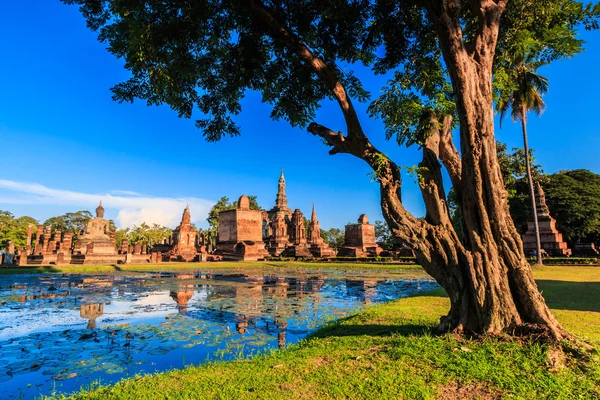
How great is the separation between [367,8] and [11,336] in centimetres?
836

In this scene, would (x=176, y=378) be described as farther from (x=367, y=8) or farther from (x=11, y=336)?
(x=367, y=8)

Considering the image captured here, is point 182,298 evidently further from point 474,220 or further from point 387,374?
point 474,220

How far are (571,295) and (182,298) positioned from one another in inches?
402

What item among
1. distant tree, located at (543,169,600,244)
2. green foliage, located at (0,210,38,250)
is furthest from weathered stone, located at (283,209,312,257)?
green foliage, located at (0,210,38,250)

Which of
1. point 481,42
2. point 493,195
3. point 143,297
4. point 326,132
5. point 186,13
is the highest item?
point 186,13

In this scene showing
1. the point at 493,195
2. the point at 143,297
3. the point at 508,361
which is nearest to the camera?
the point at 508,361

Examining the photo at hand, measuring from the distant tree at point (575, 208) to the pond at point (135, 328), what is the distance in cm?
3281

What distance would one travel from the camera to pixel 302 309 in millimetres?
8062

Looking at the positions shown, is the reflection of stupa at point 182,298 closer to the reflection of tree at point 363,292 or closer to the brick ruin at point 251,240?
the reflection of tree at point 363,292

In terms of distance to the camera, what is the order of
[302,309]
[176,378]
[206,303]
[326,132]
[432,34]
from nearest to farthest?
[176,378] < [326,132] < [432,34] < [302,309] < [206,303]

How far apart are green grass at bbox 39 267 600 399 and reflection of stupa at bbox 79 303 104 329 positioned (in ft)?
12.2

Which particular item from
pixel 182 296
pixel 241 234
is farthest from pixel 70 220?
pixel 182 296

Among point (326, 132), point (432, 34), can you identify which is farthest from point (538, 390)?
point (432, 34)

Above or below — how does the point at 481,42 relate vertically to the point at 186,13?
below
